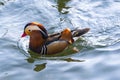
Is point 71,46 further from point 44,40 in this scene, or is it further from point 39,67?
point 39,67

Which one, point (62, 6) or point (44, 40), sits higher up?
point (62, 6)

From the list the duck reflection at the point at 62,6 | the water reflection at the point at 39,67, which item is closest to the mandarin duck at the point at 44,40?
the water reflection at the point at 39,67

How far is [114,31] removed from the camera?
36.8 ft

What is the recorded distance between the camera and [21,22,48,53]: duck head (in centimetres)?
984

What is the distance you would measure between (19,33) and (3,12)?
1.84 metres

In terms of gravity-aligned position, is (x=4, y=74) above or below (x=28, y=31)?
below

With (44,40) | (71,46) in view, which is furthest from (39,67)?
(71,46)

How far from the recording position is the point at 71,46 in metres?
10.2

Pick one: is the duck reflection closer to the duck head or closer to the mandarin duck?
the mandarin duck

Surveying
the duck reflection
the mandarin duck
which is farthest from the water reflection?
the duck reflection

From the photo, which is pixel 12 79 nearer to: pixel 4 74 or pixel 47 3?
pixel 4 74

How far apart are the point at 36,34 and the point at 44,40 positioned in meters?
0.26

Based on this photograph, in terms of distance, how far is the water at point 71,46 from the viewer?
8898 mm

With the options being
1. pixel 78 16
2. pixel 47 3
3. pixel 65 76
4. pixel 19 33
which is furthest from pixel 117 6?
pixel 65 76
